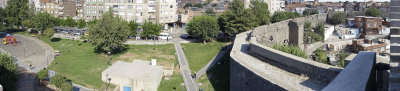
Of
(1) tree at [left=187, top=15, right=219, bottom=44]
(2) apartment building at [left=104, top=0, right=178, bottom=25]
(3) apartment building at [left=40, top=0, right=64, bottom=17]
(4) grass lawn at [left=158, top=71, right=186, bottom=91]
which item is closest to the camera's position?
(4) grass lawn at [left=158, top=71, right=186, bottom=91]

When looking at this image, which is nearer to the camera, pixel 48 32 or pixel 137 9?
pixel 48 32

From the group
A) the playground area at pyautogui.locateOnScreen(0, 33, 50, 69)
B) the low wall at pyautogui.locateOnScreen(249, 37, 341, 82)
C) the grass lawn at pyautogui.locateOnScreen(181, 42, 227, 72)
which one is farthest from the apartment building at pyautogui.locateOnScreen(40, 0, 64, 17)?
the low wall at pyautogui.locateOnScreen(249, 37, 341, 82)

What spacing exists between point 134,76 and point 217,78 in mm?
6344

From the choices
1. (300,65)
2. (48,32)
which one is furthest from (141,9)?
(300,65)

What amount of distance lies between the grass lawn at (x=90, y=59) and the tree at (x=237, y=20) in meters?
7.86

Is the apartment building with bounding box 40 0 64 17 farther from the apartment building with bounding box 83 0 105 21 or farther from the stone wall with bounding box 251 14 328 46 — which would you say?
the stone wall with bounding box 251 14 328 46

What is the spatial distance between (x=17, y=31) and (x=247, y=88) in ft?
170

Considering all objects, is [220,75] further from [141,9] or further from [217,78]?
[141,9]

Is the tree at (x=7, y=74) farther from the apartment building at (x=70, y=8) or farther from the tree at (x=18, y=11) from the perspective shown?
the apartment building at (x=70, y=8)

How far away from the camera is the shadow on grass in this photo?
981 inches

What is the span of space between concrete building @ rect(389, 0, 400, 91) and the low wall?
20.2 ft

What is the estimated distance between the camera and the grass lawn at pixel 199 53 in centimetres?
3315

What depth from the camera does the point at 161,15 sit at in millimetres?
60000

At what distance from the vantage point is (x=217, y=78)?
27047 mm
